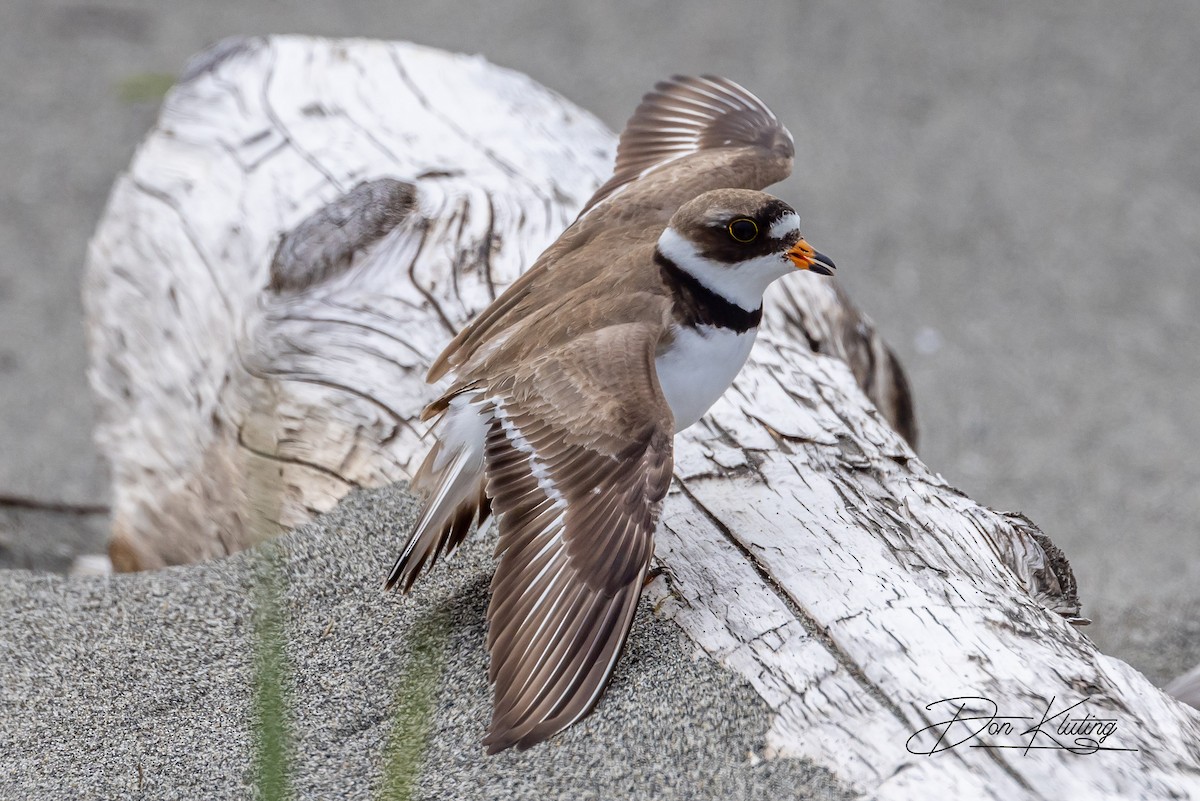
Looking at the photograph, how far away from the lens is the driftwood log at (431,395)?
1.90 metres

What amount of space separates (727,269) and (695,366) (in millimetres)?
192

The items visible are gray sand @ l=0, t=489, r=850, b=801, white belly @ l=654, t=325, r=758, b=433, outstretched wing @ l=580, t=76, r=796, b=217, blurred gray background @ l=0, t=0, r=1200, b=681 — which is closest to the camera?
gray sand @ l=0, t=489, r=850, b=801

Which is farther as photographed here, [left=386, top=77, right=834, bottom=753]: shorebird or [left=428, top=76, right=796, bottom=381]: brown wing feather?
[left=428, top=76, right=796, bottom=381]: brown wing feather

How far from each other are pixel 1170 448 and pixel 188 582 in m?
3.60

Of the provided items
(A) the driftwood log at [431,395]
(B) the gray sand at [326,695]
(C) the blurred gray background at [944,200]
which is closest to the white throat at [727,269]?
(A) the driftwood log at [431,395]

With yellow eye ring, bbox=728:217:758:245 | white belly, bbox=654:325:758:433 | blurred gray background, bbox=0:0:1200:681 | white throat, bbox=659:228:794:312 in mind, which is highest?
→ yellow eye ring, bbox=728:217:758:245

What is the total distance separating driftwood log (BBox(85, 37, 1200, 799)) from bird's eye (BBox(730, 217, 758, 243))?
0.45 metres

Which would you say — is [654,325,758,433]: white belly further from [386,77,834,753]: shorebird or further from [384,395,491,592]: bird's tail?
[384,395,491,592]: bird's tail

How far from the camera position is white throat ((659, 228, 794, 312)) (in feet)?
7.68

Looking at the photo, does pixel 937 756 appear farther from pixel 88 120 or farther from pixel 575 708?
pixel 88 120

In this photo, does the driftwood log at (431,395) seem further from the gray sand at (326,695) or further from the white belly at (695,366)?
→ the white belly at (695,366)

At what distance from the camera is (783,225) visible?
2.33 metres
